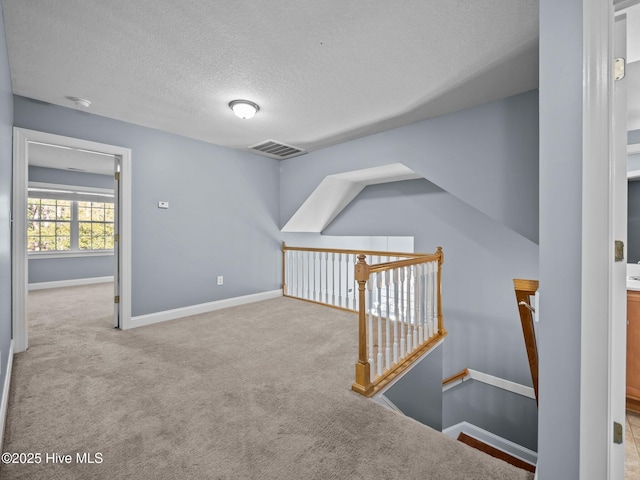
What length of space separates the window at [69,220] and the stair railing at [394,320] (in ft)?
17.6

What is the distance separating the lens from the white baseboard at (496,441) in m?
3.32

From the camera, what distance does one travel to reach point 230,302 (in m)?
3.99

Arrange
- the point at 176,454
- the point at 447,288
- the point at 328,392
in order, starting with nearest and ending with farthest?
the point at 176,454 < the point at 328,392 < the point at 447,288

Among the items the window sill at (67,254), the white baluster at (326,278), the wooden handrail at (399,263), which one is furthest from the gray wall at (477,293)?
the window sill at (67,254)

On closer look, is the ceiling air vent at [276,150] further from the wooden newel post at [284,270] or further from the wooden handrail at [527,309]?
the wooden handrail at [527,309]

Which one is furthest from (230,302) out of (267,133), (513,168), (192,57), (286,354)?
(513,168)

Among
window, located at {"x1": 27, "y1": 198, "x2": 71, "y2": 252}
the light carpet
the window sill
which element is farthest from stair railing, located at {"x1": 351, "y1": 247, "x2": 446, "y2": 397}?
window, located at {"x1": 27, "y1": 198, "x2": 71, "y2": 252}

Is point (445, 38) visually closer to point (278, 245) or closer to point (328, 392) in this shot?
point (328, 392)

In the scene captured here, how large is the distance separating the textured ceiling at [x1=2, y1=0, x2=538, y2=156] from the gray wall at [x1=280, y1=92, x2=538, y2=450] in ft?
0.96

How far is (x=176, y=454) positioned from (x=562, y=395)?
170 cm

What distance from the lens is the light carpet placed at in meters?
1.30

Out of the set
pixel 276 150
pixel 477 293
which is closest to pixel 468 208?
pixel 477 293

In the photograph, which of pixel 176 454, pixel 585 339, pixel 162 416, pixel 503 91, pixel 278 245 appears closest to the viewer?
pixel 585 339

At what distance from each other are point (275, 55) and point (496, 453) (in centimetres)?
481
